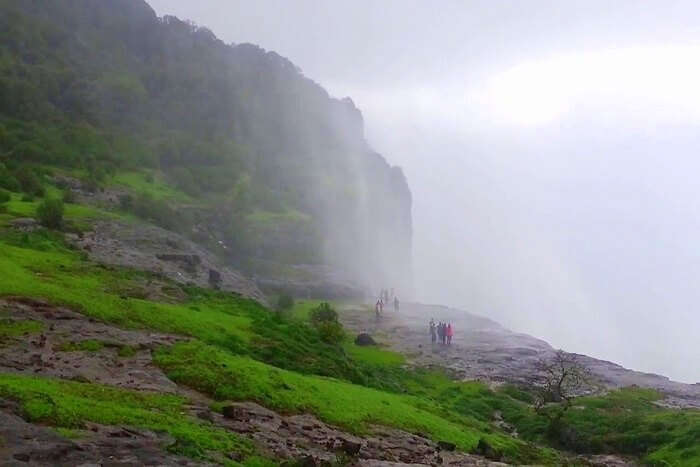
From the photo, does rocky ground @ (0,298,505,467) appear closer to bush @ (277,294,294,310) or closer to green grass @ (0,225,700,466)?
green grass @ (0,225,700,466)

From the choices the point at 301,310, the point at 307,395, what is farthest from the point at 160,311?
the point at 301,310

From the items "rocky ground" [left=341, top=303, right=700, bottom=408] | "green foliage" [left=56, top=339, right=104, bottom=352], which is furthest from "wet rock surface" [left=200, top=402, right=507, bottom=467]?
"rocky ground" [left=341, top=303, right=700, bottom=408]

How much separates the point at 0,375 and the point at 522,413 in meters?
31.4

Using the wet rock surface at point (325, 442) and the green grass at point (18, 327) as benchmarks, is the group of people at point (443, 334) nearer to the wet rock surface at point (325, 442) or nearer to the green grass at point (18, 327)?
the wet rock surface at point (325, 442)

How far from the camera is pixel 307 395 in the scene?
2470 cm

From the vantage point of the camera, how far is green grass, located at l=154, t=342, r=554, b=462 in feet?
74.4

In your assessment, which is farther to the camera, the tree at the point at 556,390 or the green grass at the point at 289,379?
the tree at the point at 556,390

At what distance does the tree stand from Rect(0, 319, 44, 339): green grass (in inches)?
1048

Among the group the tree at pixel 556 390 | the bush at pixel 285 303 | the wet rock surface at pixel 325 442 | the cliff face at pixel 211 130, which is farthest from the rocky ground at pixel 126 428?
the cliff face at pixel 211 130

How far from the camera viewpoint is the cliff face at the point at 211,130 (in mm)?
102288

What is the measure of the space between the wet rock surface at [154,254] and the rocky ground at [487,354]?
45.6 feet

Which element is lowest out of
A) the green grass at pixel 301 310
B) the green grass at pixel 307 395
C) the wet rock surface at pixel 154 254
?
the green grass at pixel 307 395

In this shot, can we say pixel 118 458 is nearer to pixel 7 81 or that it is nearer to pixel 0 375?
pixel 0 375

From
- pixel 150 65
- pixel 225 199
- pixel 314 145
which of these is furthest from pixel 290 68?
pixel 225 199
